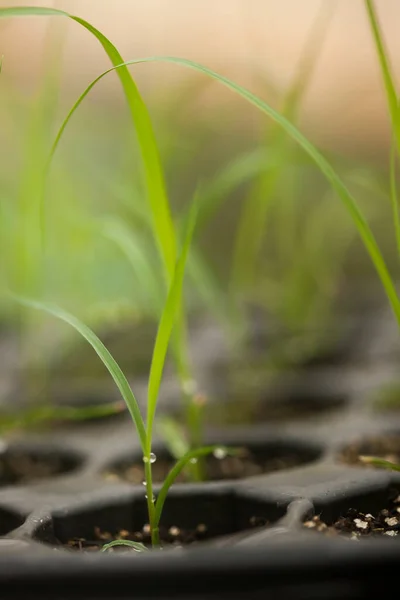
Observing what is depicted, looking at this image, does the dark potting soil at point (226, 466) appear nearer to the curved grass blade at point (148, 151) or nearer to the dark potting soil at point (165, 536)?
the dark potting soil at point (165, 536)

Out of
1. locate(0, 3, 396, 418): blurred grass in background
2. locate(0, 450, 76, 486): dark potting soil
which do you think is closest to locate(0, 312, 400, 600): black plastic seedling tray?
locate(0, 450, 76, 486): dark potting soil

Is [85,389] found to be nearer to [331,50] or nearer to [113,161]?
[113,161]

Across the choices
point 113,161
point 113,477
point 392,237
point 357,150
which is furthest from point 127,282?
point 357,150

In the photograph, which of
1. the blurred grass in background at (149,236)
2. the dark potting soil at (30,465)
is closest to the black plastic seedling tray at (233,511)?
the dark potting soil at (30,465)

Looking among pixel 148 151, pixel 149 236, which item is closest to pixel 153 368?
pixel 148 151

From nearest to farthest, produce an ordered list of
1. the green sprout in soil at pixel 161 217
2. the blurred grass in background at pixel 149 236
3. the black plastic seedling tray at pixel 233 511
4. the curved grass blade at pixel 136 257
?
1. the black plastic seedling tray at pixel 233 511
2. the green sprout in soil at pixel 161 217
3. the curved grass blade at pixel 136 257
4. the blurred grass in background at pixel 149 236

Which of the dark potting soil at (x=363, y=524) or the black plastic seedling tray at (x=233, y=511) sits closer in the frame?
the black plastic seedling tray at (x=233, y=511)
